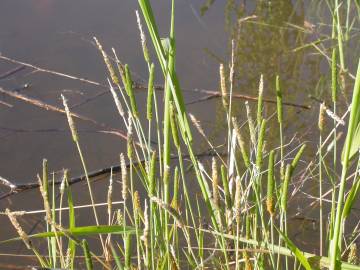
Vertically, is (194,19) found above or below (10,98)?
above

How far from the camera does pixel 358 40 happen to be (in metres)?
2.67

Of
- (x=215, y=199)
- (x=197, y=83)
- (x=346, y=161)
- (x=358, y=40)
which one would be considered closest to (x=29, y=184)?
(x=197, y=83)

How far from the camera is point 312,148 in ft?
6.80

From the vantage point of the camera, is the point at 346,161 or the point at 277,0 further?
the point at 277,0

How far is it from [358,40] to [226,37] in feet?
1.84

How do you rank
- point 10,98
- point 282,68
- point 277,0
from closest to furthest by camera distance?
point 10,98 < point 282,68 < point 277,0

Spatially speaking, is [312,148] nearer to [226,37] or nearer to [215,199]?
[226,37]

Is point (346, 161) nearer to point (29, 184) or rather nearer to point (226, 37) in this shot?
point (29, 184)

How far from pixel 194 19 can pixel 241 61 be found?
0.40 metres

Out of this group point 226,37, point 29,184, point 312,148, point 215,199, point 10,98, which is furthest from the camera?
point 226,37

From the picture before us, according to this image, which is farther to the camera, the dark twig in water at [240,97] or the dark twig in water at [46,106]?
the dark twig in water at [240,97]

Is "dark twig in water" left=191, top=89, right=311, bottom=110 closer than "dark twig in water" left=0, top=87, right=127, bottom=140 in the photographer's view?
No

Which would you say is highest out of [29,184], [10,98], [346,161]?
[346,161]

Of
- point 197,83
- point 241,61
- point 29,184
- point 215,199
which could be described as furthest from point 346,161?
point 241,61
